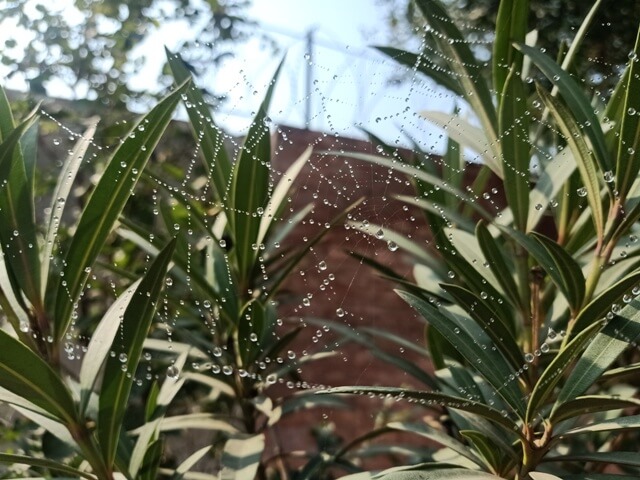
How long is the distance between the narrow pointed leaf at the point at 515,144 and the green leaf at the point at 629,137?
12cm

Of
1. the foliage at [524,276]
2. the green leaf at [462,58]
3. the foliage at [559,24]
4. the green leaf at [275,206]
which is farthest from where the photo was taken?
the foliage at [559,24]

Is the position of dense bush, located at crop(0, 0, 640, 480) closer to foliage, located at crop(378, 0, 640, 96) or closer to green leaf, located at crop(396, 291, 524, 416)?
green leaf, located at crop(396, 291, 524, 416)

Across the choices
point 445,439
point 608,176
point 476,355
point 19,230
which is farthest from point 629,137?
point 19,230

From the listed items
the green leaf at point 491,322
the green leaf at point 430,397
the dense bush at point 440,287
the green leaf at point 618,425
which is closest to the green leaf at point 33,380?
the dense bush at point 440,287

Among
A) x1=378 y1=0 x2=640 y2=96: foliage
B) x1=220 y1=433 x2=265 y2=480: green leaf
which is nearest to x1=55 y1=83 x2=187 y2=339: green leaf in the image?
x1=220 y1=433 x2=265 y2=480: green leaf

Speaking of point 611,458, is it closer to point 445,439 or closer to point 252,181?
point 445,439

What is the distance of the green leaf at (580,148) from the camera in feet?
2.50

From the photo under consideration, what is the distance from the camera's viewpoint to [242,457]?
929mm

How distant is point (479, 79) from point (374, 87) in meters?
0.13

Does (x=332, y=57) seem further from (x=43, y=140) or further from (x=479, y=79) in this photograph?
(x=43, y=140)

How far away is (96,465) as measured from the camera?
2.62 ft

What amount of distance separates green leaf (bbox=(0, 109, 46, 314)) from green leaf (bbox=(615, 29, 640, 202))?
0.57m

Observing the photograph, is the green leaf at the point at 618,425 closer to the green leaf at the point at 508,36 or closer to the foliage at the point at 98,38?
the green leaf at the point at 508,36

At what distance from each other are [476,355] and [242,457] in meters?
0.34
